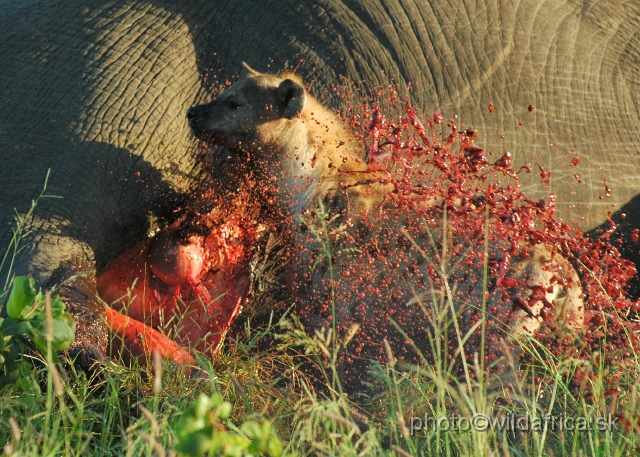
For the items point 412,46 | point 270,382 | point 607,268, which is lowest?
point 270,382

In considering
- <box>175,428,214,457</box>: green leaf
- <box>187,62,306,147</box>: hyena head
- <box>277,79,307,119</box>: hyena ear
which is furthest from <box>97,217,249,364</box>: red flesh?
<box>175,428,214,457</box>: green leaf

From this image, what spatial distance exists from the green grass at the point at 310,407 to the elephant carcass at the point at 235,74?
0.35 m

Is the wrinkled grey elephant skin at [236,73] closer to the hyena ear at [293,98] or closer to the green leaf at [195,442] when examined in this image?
the hyena ear at [293,98]

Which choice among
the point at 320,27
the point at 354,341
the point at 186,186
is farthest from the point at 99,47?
the point at 354,341

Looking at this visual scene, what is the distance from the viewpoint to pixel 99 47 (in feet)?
12.1

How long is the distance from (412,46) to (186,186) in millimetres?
1131

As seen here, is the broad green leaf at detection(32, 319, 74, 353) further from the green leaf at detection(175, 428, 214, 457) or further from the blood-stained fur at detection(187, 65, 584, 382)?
the blood-stained fur at detection(187, 65, 584, 382)

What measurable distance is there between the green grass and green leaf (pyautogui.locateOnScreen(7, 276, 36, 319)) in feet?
0.69

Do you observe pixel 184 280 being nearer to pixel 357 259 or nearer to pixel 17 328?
pixel 357 259

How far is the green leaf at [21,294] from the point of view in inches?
97.0

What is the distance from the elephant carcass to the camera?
3443mm

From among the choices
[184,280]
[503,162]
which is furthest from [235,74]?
[503,162]

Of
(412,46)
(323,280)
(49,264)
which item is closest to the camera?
(49,264)

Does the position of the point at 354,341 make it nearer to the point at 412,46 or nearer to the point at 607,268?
the point at 607,268
